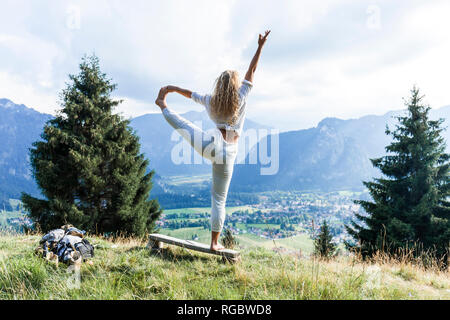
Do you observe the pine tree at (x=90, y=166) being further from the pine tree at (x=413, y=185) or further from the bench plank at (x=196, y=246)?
the pine tree at (x=413, y=185)

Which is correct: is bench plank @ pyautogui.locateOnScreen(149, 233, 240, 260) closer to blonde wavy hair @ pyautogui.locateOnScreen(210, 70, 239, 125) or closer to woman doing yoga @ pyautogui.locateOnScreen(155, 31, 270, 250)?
woman doing yoga @ pyautogui.locateOnScreen(155, 31, 270, 250)

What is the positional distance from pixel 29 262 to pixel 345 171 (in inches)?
7066

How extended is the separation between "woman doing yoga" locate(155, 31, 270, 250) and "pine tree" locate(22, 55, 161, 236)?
12999 millimetres

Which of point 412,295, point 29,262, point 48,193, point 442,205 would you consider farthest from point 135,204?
point 442,205

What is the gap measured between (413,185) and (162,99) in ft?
57.7

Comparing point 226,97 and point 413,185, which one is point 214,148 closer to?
point 226,97

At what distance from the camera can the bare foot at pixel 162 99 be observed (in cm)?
334

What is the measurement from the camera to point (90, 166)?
1415cm

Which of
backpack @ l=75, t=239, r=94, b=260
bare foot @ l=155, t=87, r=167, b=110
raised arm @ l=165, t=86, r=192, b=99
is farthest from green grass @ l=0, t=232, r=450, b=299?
raised arm @ l=165, t=86, r=192, b=99

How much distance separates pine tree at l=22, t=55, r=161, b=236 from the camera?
13.9m

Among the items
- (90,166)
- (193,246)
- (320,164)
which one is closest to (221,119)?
(193,246)

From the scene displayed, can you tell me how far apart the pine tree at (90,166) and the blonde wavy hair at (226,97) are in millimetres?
13306

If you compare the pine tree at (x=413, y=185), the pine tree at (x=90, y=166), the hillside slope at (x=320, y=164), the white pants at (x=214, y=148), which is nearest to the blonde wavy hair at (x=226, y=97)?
the white pants at (x=214, y=148)

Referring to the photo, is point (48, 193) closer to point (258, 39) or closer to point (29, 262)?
point (29, 262)
